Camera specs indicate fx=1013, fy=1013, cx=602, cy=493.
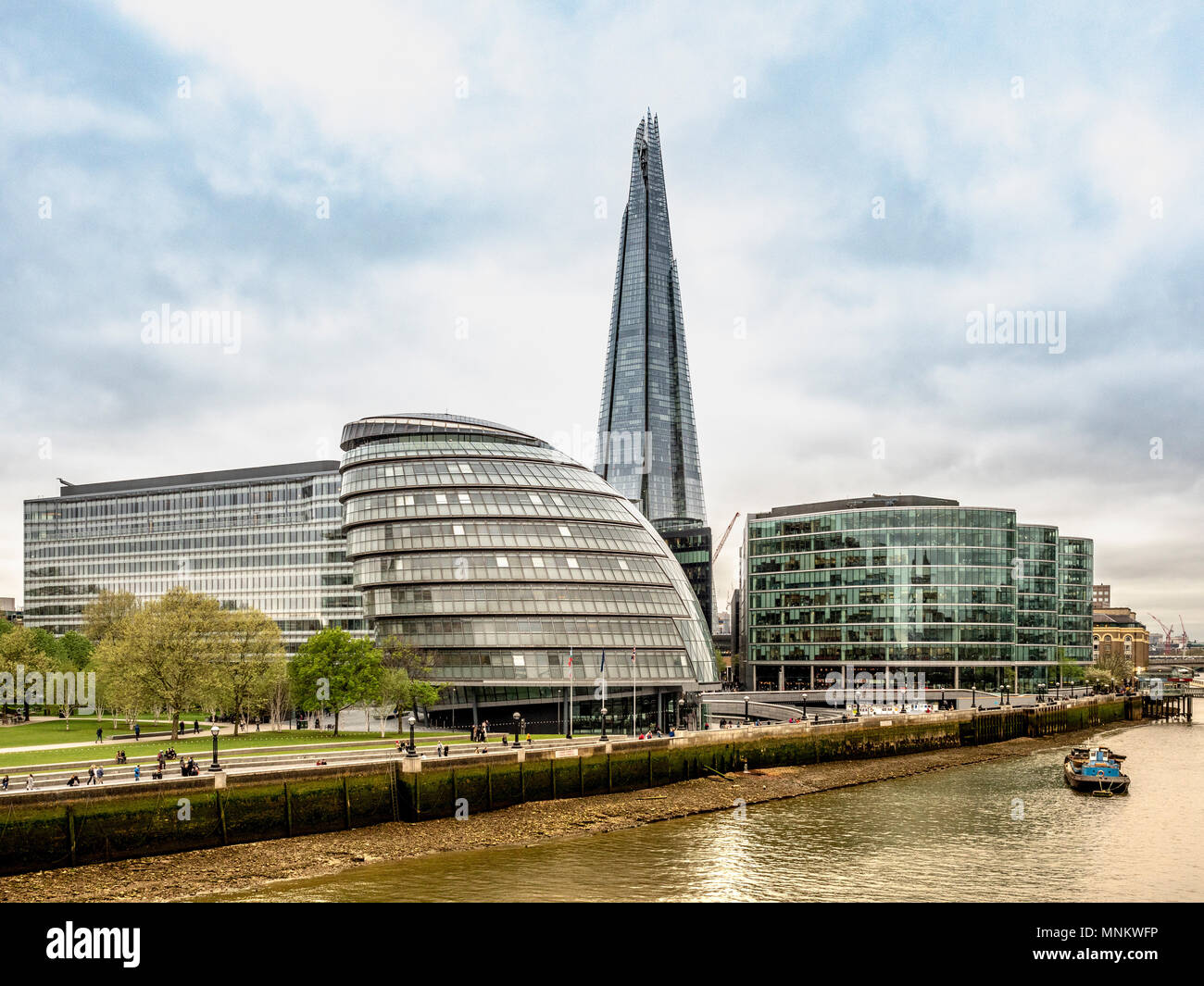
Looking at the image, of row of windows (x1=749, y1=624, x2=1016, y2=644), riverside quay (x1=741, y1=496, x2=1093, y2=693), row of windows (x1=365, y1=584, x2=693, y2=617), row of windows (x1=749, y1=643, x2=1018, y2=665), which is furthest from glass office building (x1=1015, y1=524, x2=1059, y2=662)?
row of windows (x1=365, y1=584, x2=693, y2=617)

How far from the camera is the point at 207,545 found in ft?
459

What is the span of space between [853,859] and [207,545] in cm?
11582

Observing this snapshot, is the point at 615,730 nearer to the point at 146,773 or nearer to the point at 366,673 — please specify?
the point at 366,673

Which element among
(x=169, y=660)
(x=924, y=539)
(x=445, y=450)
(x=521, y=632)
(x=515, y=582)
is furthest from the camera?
(x=924, y=539)

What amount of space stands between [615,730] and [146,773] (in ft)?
150

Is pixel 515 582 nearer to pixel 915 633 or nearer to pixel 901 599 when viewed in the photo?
pixel 901 599

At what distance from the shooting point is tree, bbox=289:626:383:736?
67938 millimetres

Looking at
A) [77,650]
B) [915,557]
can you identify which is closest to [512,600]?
[77,650]

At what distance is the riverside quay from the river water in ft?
278

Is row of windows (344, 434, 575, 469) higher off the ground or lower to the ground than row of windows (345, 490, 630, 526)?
higher

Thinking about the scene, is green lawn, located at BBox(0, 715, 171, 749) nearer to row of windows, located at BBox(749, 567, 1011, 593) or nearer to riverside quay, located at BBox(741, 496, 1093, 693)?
riverside quay, located at BBox(741, 496, 1093, 693)
